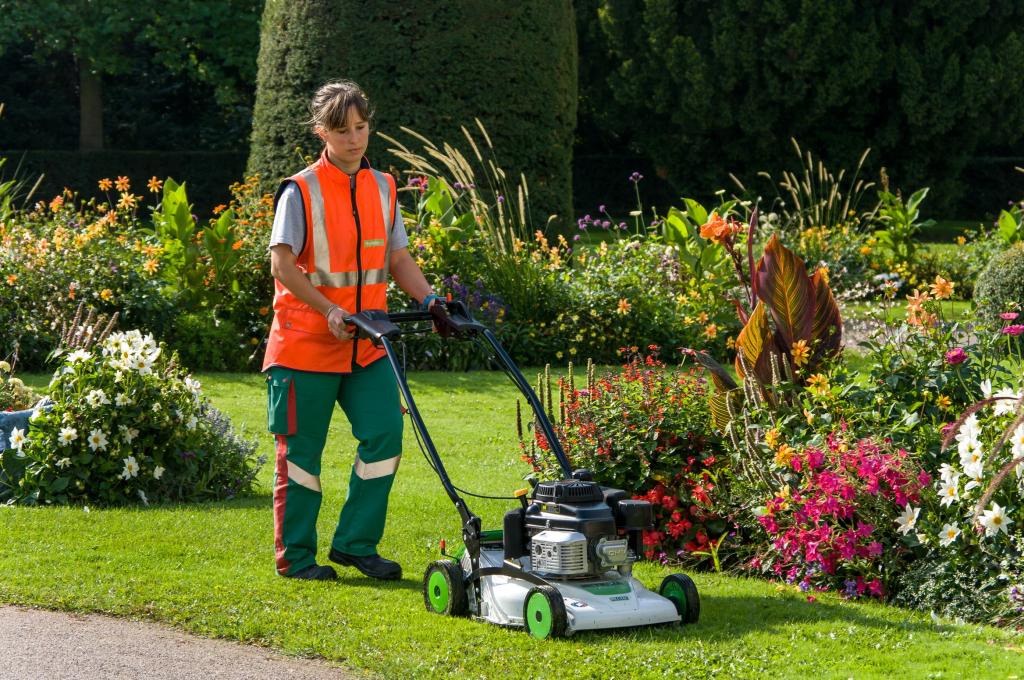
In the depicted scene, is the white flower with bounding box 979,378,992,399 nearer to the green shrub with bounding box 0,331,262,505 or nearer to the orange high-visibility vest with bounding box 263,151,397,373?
the orange high-visibility vest with bounding box 263,151,397,373

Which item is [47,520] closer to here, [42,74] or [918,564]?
[918,564]

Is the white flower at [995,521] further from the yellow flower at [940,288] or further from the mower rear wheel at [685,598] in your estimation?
the yellow flower at [940,288]

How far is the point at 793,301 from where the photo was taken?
6.07m

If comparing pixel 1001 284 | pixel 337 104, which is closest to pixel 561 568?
pixel 337 104

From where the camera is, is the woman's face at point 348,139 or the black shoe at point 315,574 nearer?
the woman's face at point 348,139

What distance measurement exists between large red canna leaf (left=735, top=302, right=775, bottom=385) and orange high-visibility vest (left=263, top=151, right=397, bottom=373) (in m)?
1.65

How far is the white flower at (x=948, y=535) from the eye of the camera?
16.3 feet

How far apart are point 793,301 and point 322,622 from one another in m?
2.51

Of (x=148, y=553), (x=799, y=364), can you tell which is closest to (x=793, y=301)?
(x=799, y=364)

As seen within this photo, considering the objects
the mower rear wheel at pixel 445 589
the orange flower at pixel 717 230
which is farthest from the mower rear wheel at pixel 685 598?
the orange flower at pixel 717 230

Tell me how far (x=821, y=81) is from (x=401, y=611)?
17795mm

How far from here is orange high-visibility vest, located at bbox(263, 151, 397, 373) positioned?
5.32 m

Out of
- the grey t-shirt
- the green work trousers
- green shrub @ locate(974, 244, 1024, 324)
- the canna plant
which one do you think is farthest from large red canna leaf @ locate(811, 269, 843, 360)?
green shrub @ locate(974, 244, 1024, 324)

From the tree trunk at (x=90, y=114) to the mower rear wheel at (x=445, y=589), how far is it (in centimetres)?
2309
